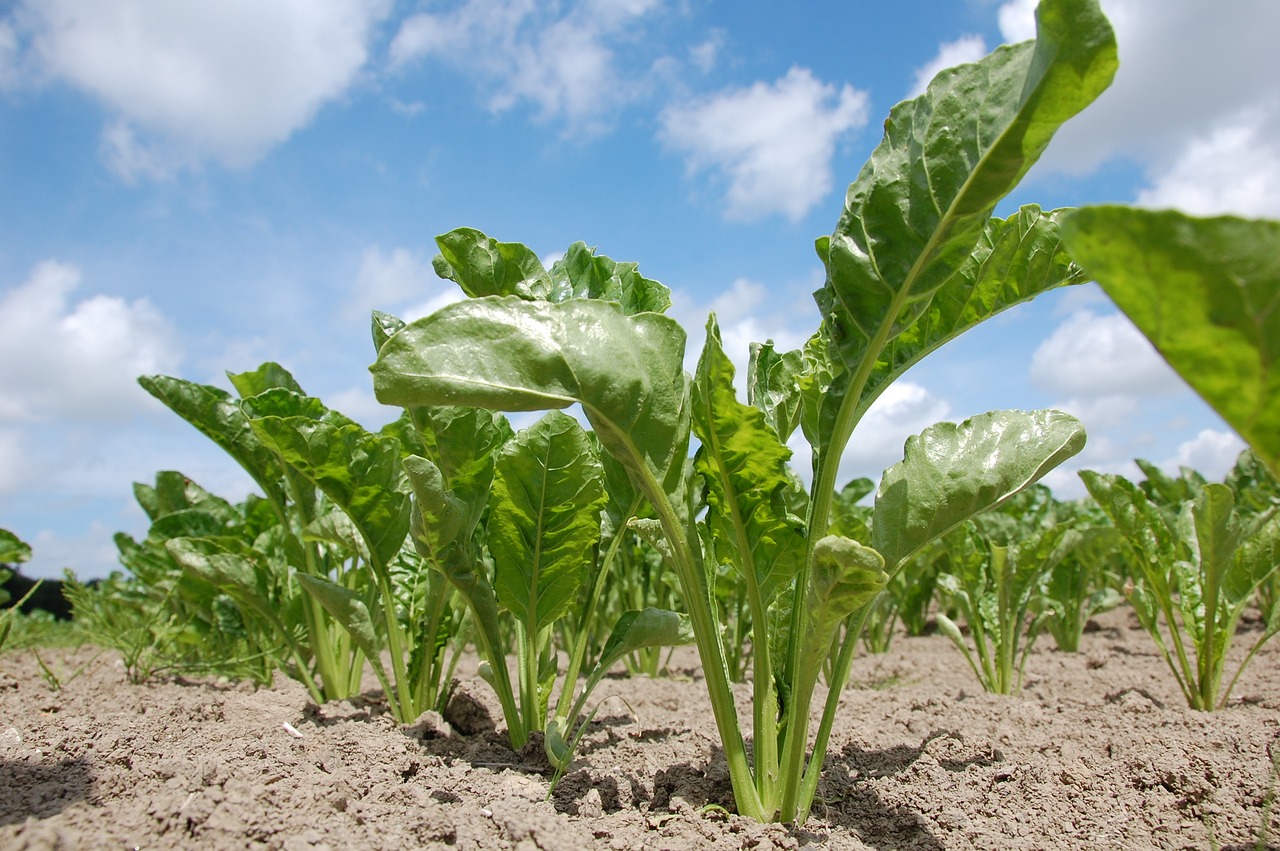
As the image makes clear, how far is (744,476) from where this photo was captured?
154 centimetres

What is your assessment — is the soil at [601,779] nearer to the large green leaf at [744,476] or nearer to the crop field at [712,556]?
the crop field at [712,556]

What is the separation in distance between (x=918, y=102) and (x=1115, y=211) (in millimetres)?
573

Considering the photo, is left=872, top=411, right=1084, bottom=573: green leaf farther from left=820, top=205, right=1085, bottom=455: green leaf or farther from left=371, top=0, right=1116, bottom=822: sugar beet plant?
left=820, top=205, right=1085, bottom=455: green leaf

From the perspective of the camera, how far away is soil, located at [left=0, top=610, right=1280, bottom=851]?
4.53ft

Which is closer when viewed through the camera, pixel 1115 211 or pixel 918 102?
pixel 1115 211

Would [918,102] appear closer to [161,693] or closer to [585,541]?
[585,541]

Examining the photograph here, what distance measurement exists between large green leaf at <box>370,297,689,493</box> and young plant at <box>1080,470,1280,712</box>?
1958 millimetres

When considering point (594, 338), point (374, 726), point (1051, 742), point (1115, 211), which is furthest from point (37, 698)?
point (1115, 211)

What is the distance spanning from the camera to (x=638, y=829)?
4.92 feet

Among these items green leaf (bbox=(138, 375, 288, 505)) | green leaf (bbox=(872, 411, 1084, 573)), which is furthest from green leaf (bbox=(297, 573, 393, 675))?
green leaf (bbox=(872, 411, 1084, 573))

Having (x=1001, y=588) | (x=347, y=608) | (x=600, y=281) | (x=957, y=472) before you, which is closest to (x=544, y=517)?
(x=600, y=281)

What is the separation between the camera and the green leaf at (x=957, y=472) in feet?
5.02

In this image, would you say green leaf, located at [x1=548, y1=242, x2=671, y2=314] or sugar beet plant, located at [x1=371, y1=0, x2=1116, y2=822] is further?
green leaf, located at [x1=548, y1=242, x2=671, y2=314]

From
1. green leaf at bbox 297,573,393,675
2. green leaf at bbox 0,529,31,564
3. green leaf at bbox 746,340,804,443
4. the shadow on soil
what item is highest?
green leaf at bbox 746,340,804,443
